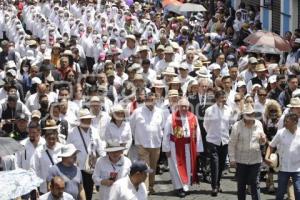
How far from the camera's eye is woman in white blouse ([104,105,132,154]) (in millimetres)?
13500

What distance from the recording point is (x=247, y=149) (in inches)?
508

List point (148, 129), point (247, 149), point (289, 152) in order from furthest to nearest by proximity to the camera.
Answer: point (148, 129), point (247, 149), point (289, 152)

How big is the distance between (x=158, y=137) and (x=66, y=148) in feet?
11.1

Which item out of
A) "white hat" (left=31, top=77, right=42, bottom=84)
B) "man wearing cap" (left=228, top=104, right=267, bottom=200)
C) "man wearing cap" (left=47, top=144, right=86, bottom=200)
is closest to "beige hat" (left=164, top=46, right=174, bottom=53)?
"white hat" (left=31, top=77, right=42, bottom=84)

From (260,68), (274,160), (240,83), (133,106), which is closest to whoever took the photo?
(274,160)

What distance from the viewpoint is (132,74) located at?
17.2m

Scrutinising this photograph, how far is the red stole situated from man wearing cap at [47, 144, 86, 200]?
3222 millimetres

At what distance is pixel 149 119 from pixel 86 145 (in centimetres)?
188

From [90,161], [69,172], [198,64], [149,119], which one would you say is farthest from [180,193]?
[198,64]

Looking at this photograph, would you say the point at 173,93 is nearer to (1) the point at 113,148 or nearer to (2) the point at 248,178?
(2) the point at 248,178

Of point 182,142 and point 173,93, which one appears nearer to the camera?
point 182,142

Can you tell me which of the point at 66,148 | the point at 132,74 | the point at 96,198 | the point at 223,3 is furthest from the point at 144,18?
the point at 66,148

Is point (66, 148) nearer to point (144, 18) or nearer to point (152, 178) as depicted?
point (152, 178)

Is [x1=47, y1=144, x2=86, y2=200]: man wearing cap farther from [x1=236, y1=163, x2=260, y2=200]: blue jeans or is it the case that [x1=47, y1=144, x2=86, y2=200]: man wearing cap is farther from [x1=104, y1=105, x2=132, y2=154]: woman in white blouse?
[x1=236, y1=163, x2=260, y2=200]: blue jeans
